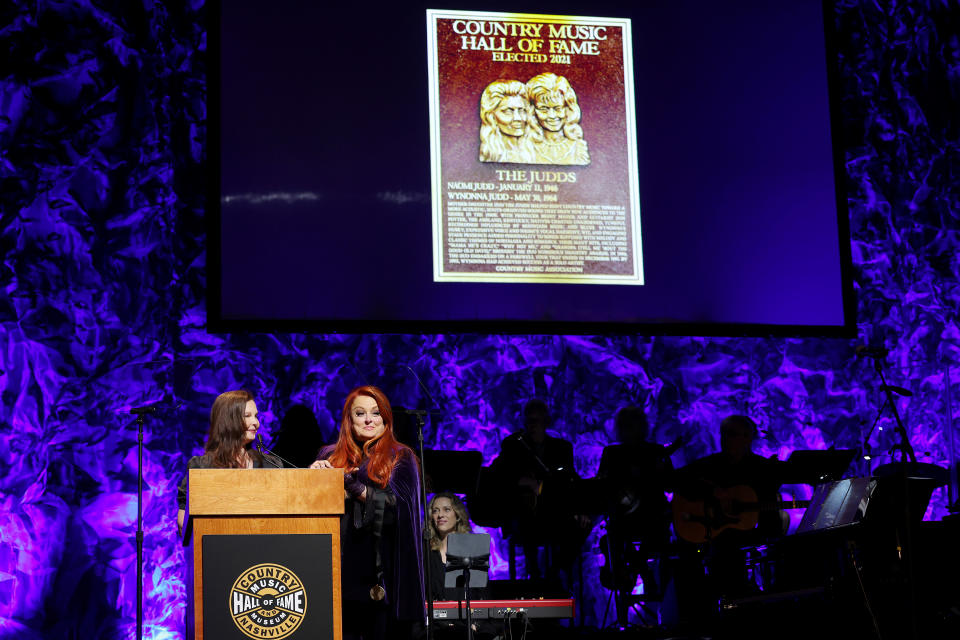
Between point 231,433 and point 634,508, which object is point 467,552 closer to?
point 231,433

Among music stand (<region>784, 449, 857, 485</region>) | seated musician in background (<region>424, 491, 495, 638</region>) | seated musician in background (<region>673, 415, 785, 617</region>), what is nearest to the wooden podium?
seated musician in background (<region>424, 491, 495, 638</region>)

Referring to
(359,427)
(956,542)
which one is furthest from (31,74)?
(956,542)

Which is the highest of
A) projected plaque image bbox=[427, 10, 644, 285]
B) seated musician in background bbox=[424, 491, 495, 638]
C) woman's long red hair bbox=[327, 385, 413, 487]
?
projected plaque image bbox=[427, 10, 644, 285]

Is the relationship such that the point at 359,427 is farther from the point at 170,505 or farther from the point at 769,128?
the point at 769,128

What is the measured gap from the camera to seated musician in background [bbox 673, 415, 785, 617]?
6238mm

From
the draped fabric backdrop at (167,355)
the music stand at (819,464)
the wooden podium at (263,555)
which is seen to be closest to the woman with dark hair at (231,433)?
the wooden podium at (263,555)

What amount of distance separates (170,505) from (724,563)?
3128 millimetres

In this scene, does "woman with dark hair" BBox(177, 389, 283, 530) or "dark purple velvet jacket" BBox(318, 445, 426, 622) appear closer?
"dark purple velvet jacket" BBox(318, 445, 426, 622)

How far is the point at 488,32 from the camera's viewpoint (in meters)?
7.43

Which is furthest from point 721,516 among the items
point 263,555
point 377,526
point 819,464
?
point 263,555

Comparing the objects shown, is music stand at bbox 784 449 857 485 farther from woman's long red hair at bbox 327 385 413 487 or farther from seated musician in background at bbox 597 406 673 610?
woman's long red hair at bbox 327 385 413 487

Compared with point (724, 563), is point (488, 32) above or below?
above

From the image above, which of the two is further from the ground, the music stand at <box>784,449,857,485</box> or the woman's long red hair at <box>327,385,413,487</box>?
the woman's long red hair at <box>327,385,413,487</box>

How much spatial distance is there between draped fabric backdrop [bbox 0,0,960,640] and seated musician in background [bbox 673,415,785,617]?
75 centimetres
